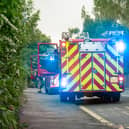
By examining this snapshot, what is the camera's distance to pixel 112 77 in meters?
18.8

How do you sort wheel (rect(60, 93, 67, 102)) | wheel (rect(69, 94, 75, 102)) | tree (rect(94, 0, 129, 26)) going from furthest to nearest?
tree (rect(94, 0, 129, 26)) < wheel (rect(60, 93, 67, 102)) < wheel (rect(69, 94, 75, 102))

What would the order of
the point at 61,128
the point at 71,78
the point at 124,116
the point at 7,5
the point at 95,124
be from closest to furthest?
the point at 7,5 → the point at 61,128 → the point at 95,124 → the point at 124,116 → the point at 71,78

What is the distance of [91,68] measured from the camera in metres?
19.0

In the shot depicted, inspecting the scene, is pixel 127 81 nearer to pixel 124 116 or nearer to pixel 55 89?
pixel 55 89

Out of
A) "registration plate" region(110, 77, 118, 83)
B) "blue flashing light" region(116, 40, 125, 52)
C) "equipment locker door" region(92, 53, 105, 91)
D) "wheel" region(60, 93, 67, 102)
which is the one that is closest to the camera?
"registration plate" region(110, 77, 118, 83)

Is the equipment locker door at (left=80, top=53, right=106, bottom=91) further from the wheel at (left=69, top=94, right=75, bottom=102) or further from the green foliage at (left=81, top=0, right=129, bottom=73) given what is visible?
the green foliage at (left=81, top=0, right=129, bottom=73)

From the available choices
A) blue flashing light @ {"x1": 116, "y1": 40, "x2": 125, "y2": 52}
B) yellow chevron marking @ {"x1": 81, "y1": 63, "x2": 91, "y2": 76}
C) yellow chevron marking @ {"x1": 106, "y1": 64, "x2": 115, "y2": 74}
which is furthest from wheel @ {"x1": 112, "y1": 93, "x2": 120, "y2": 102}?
blue flashing light @ {"x1": 116, "y1": 40, "x2": 125, "y2": 52}

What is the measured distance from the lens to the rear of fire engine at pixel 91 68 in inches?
738

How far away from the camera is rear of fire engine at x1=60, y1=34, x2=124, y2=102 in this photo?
61.5 feet

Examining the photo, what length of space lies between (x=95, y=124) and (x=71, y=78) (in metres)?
7.84

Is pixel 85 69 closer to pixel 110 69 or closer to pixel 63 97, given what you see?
pixel 110 69

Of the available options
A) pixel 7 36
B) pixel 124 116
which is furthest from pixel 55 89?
pixel 7 36

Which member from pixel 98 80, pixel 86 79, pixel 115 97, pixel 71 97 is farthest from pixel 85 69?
pixel 115 97

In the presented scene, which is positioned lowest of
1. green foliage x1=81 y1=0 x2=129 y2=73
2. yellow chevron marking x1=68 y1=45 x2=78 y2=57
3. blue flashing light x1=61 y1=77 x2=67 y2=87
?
blue flashing light x1=61 y1=77 x2=67 y2=87
